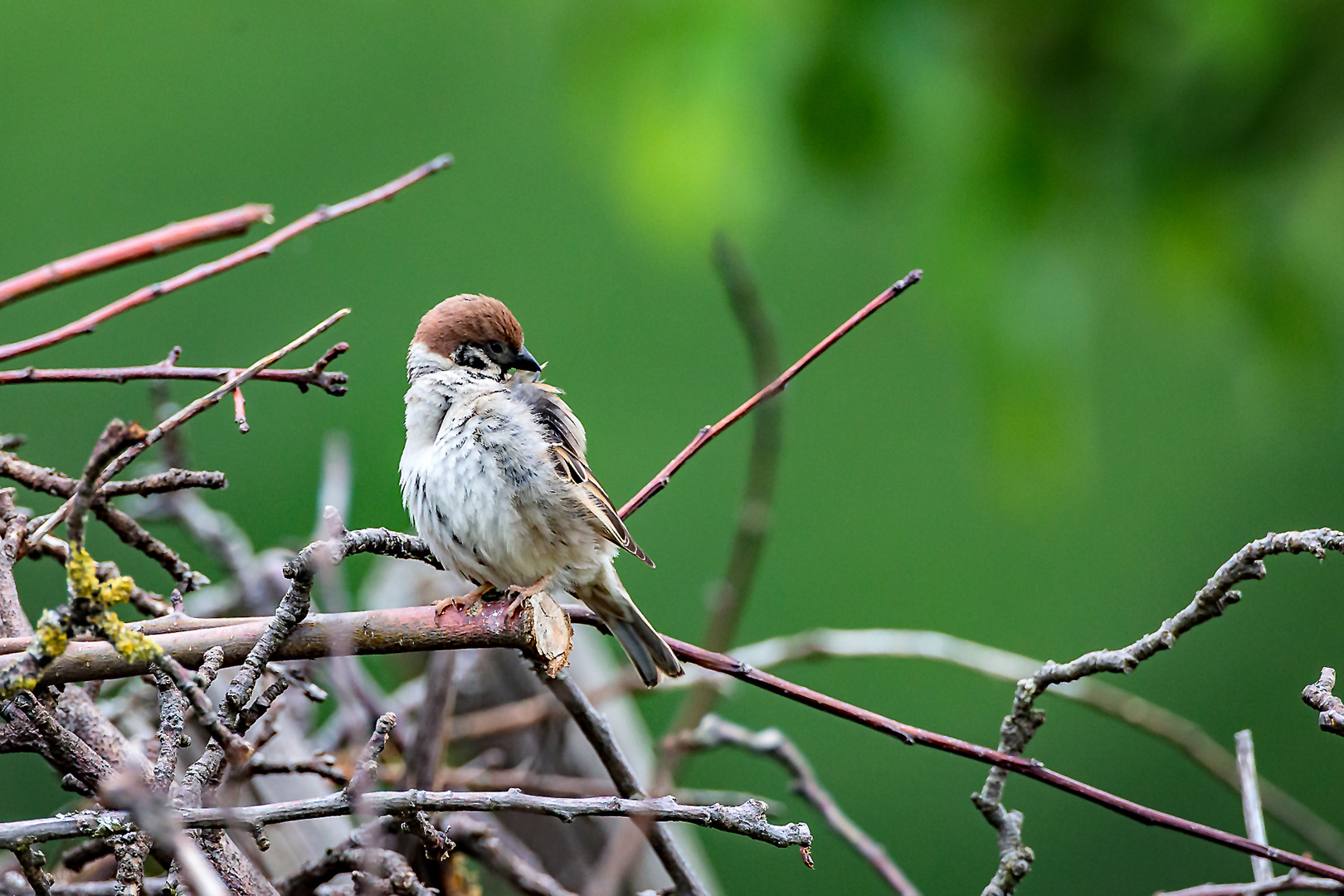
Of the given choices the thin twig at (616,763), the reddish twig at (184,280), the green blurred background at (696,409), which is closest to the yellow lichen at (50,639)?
the reddish twig at (184,280)

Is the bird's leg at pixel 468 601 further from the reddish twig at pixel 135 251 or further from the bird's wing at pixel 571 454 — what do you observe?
the reddish twig at pixel 135 251

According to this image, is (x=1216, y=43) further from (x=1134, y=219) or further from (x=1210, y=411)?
(x=1210, y=411)

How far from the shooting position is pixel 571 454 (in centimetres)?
197

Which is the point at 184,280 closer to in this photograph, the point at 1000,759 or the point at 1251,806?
the point at 1000,759

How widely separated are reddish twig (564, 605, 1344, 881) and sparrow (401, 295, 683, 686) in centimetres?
54

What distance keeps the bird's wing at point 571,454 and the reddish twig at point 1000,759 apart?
542 millimetres

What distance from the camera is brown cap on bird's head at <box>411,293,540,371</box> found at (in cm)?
207

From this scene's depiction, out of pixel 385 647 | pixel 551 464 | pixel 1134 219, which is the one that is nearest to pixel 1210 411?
pixel 1134 219

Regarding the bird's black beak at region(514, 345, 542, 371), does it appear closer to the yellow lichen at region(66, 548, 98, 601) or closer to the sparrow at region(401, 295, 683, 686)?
the sparrow at region(401, 295, 683, 686)

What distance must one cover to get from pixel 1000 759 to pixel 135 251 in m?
0.92

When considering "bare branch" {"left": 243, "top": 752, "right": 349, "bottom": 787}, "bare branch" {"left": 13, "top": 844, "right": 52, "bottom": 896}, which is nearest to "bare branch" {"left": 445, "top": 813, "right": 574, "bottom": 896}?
"bare branch" {"left": 243, "top": 752, "right": 349, "bottom": 787}

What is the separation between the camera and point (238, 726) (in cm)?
108

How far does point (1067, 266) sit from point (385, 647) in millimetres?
1168

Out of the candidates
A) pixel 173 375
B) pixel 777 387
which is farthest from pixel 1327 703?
pixel 173 375
